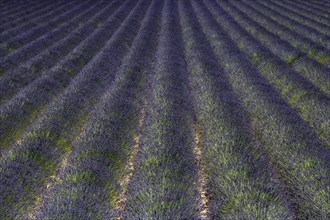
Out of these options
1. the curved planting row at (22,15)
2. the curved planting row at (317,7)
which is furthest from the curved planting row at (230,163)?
the curved planting row at (317,7)

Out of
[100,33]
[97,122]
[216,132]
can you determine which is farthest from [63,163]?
[100,33]

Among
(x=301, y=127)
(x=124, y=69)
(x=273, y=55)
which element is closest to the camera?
(x=301, y=127)

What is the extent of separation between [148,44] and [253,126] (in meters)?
6.31

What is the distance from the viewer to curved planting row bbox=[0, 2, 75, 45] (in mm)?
10586

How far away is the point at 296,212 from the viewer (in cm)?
360

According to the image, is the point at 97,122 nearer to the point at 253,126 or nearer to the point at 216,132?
the point at 216,132

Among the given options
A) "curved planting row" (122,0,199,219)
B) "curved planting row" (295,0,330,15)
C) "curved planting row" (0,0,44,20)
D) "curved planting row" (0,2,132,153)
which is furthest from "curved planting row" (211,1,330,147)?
"curved planting row" (0,0,44,20)

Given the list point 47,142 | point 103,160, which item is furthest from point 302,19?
point 47,142

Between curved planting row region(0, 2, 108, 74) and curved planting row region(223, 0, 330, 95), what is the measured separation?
258 inches

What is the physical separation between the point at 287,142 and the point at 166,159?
1838mm

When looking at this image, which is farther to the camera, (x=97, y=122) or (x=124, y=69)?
(x=124, y=69)

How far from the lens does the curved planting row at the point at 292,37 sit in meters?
8.80

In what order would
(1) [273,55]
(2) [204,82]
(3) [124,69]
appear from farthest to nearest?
(1) [273,55], (3) [124,69], (2) [204,82]

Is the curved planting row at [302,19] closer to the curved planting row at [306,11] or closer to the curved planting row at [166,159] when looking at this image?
the curved planting row at [306,11]
